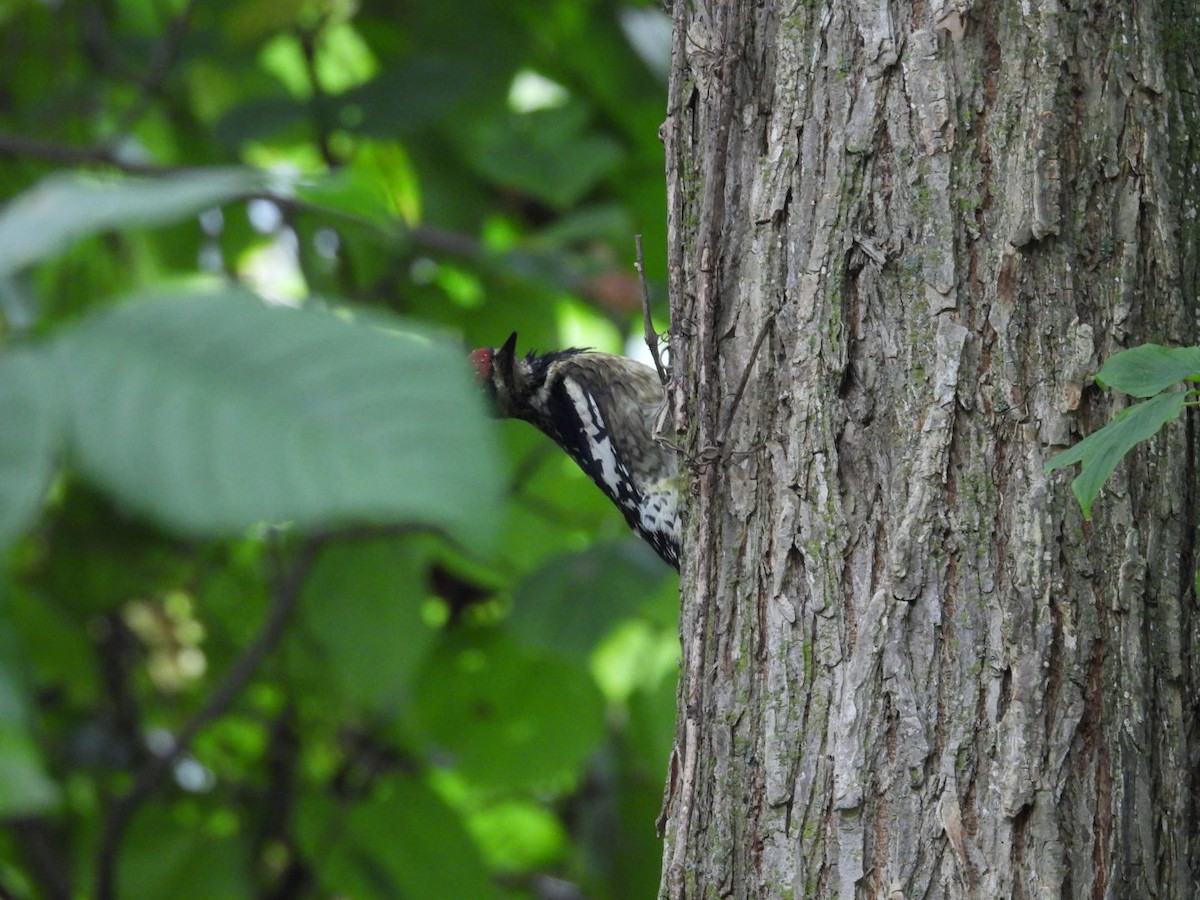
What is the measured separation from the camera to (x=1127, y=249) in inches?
67.7

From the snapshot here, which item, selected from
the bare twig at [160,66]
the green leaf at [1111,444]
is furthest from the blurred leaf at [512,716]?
the green leaf at [1111,444]

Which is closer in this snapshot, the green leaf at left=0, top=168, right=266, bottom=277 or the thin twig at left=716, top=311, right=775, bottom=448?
the green leaf at left=0, top=168, right=266, bottom=277

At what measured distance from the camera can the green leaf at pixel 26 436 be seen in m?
0.50

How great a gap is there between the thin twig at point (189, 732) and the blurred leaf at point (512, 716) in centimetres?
52

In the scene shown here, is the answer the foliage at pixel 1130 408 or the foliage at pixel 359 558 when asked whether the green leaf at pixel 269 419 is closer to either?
the foliage at pixel 1130 408

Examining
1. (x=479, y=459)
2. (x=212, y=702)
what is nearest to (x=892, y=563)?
(x=479, y=459)

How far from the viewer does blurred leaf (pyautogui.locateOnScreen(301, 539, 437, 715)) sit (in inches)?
143

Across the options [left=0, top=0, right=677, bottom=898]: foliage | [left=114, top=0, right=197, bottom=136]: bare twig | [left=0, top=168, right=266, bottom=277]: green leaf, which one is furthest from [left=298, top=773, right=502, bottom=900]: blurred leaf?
[left=0, top=168, right=266, bottom=277]: green leaf

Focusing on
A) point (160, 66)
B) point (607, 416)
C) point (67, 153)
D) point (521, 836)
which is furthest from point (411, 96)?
point (521, 836)

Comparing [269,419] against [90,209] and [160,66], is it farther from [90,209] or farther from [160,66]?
[160,66]

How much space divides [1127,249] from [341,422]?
1468 millimetres

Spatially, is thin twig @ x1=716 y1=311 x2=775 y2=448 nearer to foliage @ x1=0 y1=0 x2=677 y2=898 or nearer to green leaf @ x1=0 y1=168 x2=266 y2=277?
green leaf @ x1=0 y1=168 x2=266 y2=277

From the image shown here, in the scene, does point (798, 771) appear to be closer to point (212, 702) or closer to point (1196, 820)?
point (1196, 820)

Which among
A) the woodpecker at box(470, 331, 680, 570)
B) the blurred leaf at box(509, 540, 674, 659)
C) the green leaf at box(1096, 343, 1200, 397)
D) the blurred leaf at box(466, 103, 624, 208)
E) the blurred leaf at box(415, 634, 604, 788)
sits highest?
the blurred leaf at box(466, 103, 624, 208)
